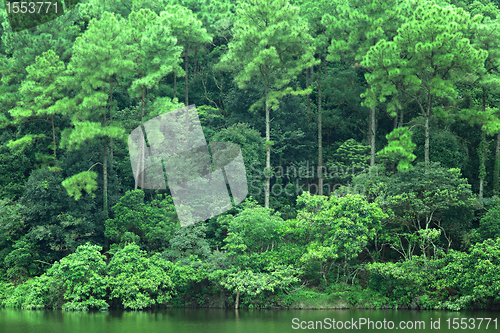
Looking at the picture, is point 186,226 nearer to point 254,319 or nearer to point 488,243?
point 254,319

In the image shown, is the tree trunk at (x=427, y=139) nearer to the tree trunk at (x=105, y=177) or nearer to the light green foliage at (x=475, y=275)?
the light green foliage at (x=475, y=275)

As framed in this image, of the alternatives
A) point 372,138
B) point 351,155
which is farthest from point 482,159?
point 351,155

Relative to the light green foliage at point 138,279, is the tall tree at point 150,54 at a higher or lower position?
higher

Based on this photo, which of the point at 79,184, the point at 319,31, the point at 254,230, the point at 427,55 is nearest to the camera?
the point at 254,230

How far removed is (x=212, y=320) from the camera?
22.5 m

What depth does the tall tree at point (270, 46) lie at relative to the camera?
31625 mm

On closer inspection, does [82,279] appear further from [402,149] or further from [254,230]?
[402,149]

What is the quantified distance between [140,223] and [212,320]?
797cm

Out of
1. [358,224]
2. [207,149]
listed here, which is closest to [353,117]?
[207,149]

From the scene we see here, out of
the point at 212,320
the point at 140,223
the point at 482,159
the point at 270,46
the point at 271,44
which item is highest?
the point at 271,44

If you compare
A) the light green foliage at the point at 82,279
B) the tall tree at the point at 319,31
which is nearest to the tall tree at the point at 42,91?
the light green foliage at the point at 82,279

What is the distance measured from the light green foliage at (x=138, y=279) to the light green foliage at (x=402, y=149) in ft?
35.9

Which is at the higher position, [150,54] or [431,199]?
[150,54]

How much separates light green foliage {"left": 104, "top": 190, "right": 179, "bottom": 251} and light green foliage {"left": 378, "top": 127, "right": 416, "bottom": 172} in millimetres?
10299
